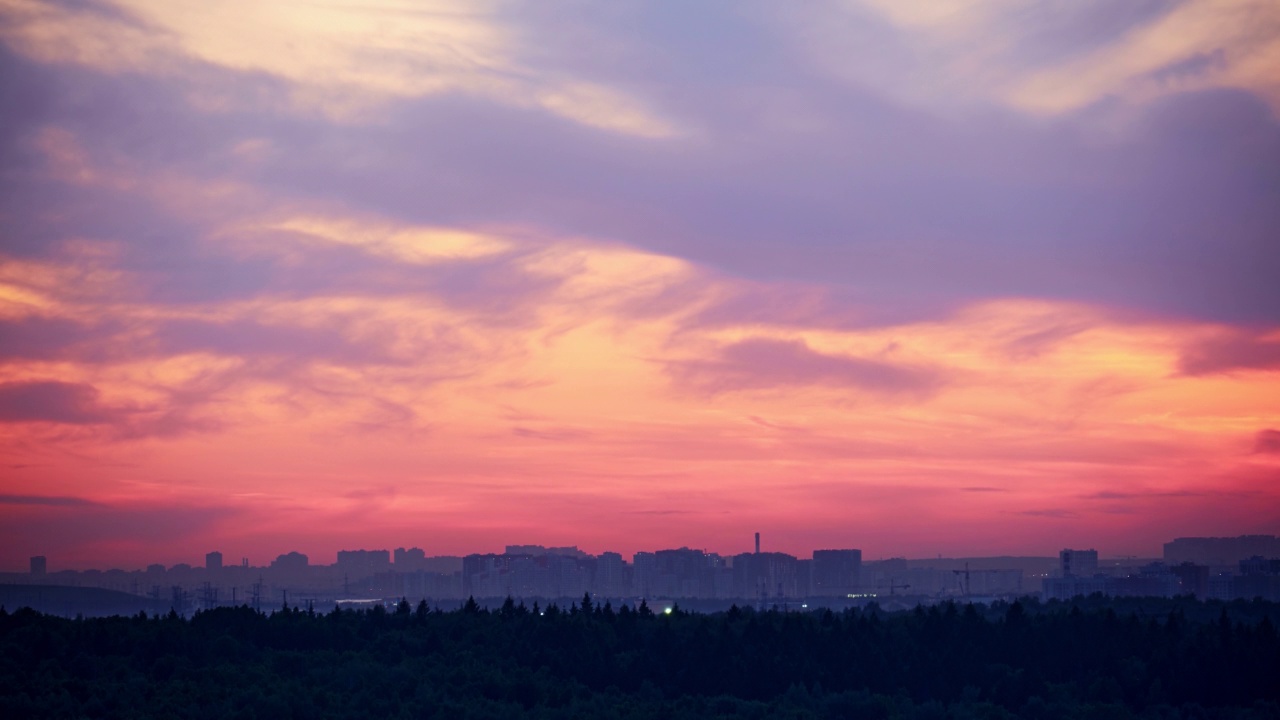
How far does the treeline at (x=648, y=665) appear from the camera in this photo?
58344mm

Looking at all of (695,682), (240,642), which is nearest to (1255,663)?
(695,682)

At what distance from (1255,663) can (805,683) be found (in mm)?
21530

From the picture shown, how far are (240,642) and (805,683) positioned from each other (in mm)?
27999

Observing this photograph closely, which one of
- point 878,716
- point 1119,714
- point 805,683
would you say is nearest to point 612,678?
point 805,683

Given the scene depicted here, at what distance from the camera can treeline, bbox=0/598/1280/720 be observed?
2297 inches

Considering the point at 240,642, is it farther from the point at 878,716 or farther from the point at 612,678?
the point at 878,716

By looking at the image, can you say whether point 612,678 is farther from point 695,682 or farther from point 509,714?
A: point 509,714

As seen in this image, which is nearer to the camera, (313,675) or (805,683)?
(313,675)

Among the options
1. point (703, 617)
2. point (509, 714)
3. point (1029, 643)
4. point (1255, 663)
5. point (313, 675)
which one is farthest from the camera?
point (703, 617)

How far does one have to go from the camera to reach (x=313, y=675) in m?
62.0

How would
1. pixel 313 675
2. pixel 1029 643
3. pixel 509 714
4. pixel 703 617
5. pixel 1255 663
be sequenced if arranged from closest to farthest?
1. pixel 509 714
2. pixel 313 675
3. pixel 1255 663
4. pixel 1029 643
5. pixel 703 617

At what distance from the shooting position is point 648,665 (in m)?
71.6

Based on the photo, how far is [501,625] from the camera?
78.8 meters

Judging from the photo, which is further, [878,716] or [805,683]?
[805,683]
